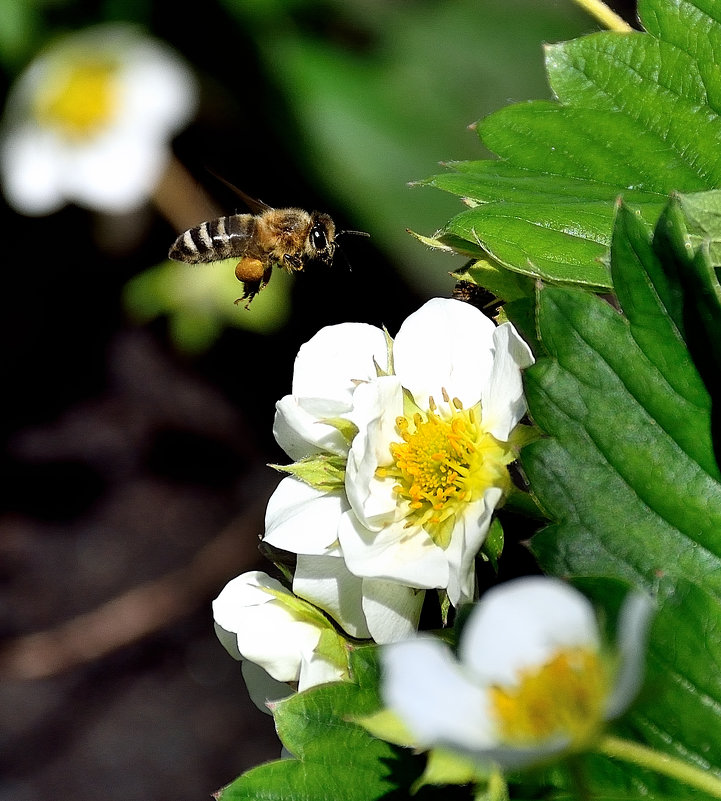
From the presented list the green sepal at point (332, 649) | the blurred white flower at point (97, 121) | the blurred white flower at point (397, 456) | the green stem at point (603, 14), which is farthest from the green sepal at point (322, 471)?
the blurred white flower at point (97, 121)

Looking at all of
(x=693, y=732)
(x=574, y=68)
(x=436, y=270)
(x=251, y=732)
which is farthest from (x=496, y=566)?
(x=251, y=732)

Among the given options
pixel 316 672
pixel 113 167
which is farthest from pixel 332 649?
pixel 113 167

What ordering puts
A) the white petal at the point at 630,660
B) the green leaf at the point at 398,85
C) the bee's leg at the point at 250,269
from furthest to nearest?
the green leaf at the point at 398,85, the bee's leg at the point at 250,269, the white petal at the point at 630,660

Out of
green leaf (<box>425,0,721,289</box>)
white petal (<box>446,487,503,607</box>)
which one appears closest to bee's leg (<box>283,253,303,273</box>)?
green leaf (<box>425,0,721,289</box>)

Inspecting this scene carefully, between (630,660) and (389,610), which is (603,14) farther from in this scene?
(630,660)

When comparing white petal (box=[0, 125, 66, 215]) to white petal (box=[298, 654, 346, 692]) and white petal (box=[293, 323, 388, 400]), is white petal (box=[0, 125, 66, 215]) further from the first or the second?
white petal (box=[298, 654, 346, 692])

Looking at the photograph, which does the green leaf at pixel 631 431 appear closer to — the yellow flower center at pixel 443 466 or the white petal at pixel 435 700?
the yellow flower center at pixel 443 466
